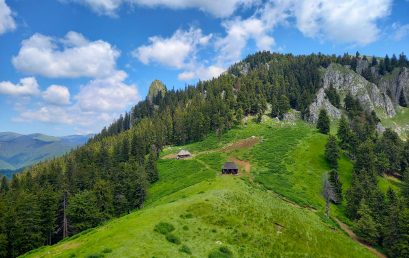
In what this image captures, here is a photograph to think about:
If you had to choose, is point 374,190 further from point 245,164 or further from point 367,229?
point 245,164

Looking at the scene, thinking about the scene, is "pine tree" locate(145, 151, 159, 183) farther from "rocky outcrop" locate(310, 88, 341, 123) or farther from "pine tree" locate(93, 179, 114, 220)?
"rocky outcrop" locate(310, 88, 341, 123)

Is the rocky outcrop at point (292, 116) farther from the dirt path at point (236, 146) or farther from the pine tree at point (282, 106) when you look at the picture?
the dirt path at point (236, 146)

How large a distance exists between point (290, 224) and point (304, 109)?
13566 cm

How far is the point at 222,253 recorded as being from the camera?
38656 millimetres

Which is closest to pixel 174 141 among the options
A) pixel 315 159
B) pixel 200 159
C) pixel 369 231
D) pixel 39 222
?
pixel 200 159

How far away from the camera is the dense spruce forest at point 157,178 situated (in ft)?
235

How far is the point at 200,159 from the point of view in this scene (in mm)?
117812

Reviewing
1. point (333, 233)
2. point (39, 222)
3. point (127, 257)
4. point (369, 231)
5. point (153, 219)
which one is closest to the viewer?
point (127, 257)

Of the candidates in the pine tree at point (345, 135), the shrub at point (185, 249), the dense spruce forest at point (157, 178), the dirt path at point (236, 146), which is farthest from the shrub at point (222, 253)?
the pine tree at point (345, 135)

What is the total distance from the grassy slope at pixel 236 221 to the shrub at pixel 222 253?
0.80 metres

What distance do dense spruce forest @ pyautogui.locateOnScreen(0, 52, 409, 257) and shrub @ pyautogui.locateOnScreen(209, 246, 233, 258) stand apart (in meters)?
39.0

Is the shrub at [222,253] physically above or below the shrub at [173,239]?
below

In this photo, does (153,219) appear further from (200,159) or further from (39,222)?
(200,159)

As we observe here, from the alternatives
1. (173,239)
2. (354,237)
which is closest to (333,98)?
(354,237)
